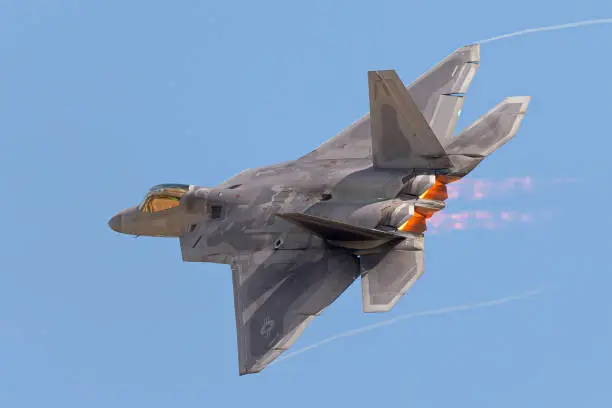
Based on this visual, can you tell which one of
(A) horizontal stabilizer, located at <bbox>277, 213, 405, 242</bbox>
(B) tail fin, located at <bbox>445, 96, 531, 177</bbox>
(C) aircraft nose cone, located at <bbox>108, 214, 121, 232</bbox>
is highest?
(B) tail fin, located at <bbox>445, 96, 531, 177</bbox>

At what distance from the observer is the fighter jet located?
120ft

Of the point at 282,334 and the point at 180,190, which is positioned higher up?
the point at 180,190

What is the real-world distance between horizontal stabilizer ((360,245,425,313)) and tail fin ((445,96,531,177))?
8.48ft

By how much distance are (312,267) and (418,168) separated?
3.35 meters

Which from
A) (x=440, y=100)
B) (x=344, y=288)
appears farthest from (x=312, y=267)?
(x=440, y=100)

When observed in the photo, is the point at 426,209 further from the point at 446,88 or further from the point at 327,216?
the point at 446,88

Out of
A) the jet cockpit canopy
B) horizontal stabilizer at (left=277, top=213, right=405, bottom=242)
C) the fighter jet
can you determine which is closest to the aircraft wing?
the fighter jet

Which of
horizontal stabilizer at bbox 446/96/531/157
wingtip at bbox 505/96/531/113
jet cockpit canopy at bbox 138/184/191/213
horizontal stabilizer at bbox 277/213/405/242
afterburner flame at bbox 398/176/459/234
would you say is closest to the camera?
horizontal stabilizer at bbox 277/213/405/242

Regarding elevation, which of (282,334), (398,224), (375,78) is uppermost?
(375,78)

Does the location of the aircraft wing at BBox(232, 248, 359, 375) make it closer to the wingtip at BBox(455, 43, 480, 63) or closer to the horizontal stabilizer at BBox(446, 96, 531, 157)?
the horizontal stabilizer at BBox(446, 96, 531, 157)

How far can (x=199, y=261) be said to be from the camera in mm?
39938

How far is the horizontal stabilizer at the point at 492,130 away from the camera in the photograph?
38.5 m

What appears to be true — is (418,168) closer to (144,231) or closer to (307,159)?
(307,159)

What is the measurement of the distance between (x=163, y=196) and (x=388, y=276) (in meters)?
7.02
